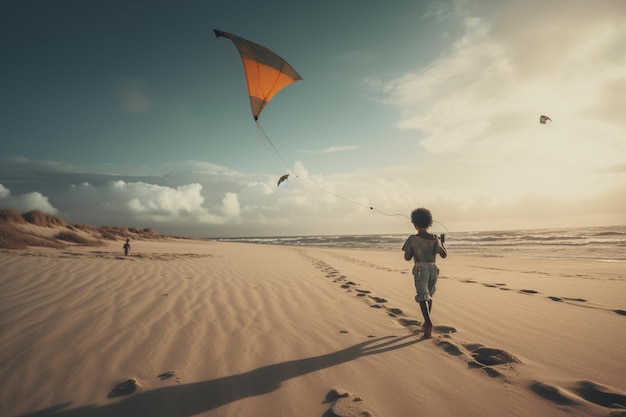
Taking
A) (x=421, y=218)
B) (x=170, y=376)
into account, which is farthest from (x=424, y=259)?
(x=170, y=376)

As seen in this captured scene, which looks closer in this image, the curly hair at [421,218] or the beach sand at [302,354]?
the beach sand at [302,354]

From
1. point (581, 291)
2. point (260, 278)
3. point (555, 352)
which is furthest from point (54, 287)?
point (581, 291)

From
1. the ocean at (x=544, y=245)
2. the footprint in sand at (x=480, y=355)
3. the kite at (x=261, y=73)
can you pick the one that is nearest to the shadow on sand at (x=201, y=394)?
the footprint in sand at (x=480, y=355)

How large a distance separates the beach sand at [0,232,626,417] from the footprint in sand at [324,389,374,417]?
2cm

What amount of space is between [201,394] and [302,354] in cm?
118

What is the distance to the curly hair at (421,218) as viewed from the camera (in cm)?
434

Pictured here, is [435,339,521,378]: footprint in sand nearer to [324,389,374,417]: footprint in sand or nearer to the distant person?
the distant person

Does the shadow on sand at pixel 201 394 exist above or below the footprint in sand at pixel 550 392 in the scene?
below

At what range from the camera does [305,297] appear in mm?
6141

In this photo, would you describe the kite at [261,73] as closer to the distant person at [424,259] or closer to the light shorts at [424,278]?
the distant person at [424,259]

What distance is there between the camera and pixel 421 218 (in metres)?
4.35

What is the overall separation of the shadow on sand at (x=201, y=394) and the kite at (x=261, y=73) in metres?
4.72

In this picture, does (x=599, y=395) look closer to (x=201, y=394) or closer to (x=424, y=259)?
(x=424, y=259)

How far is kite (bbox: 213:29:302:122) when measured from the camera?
5480 millimetres
